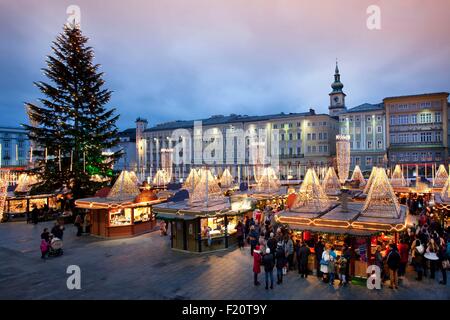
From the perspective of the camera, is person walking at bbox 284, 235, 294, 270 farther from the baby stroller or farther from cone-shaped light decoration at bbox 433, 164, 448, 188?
cone-shaped light decoration at bbox 433, 164, 448, 188

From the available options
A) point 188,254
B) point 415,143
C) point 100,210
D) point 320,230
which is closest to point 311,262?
point 320,230

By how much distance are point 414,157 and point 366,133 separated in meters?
10.6

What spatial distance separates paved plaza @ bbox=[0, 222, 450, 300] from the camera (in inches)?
415

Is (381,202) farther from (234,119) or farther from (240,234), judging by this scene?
(234,119)

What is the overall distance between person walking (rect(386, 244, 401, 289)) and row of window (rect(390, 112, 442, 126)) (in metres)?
60.4

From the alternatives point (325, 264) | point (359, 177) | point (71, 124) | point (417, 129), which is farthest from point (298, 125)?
point (325, 264)

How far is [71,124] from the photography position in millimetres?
27781

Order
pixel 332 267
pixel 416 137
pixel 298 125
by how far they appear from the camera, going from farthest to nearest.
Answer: pixel 298 125, pixel 416 137, pixel 332 267

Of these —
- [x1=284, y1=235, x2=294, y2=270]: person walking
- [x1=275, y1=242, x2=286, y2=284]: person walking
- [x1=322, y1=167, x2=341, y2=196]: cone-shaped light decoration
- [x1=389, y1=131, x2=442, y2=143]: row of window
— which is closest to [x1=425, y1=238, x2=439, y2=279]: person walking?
[x1=284, y1=235, x2=294, y2=270]: person walking

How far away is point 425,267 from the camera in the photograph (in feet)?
39.3

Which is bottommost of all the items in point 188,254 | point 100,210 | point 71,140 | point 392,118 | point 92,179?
point 188,254

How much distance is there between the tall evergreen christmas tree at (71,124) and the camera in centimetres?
2642

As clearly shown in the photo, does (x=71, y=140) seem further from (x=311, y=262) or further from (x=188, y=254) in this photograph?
(x=311, y=262)

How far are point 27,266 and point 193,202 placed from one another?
8877 millimetres
